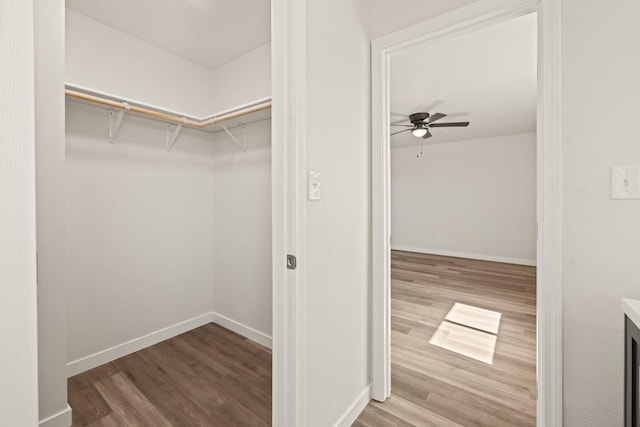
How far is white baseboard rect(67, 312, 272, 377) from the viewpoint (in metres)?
1.95

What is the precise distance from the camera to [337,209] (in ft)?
4.54

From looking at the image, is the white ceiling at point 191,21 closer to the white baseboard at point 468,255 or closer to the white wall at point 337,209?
the white wall at point 337,209

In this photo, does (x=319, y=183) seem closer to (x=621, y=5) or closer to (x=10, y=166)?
(x=10, y=166)

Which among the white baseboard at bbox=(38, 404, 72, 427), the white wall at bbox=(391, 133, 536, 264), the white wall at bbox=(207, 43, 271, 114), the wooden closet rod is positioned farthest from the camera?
the white wall at bbox=(391, 133, 536, 264)

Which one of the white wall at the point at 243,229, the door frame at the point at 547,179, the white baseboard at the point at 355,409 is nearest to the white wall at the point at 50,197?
the white wall at the point at 243,229

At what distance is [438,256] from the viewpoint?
6.07 meters

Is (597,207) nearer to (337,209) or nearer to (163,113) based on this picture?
(337,209)

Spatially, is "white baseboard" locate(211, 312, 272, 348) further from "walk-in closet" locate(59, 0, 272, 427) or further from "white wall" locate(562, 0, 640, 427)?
"white wall" locate(562, 0, 640, 427)

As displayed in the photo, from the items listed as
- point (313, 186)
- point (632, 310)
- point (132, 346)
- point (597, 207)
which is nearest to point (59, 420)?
point (132, 346)

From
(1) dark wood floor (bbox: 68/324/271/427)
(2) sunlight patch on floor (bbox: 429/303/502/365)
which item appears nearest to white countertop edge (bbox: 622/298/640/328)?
(2) sunlight patch on floor (bbox: 429/303/502/365)

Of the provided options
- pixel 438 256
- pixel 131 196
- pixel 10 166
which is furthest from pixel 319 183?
pixel 438 256

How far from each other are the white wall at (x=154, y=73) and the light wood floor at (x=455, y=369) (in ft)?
7.82

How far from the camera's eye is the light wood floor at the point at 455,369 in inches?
62.3

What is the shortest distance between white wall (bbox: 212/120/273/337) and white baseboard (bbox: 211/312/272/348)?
30 millimetres
